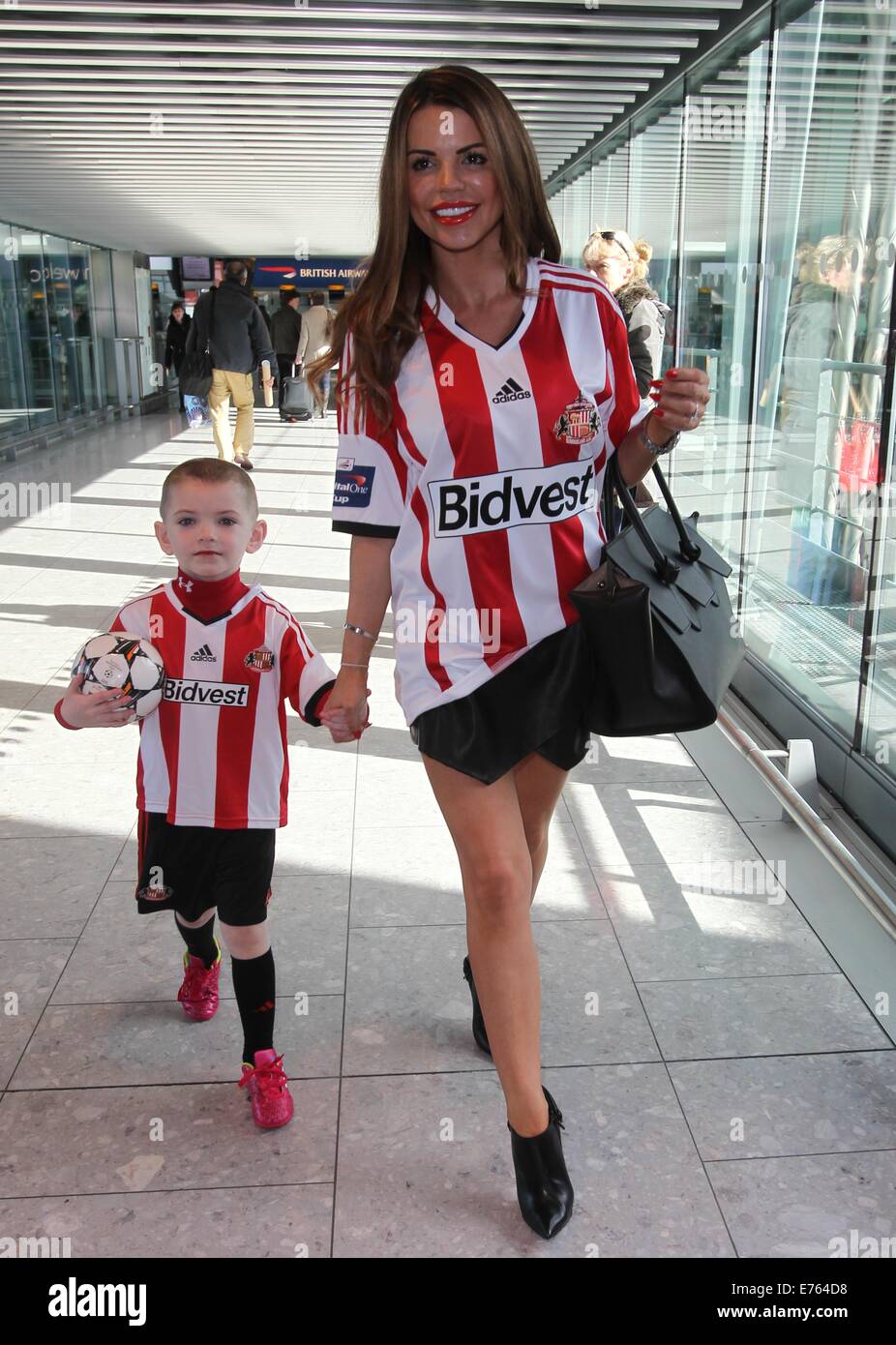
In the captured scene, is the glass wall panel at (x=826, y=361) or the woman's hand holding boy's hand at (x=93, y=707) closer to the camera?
the woman's hand holding boy's hand at (x=93, y=707)

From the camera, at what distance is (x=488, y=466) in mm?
1933

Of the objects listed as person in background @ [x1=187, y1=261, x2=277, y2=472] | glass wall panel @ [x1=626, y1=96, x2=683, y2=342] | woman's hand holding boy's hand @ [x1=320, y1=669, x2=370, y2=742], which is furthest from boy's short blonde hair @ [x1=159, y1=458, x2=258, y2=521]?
person in background @ [x1=187, y1=261, x2=277, y2=472]

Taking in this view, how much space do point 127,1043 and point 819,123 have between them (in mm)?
3813

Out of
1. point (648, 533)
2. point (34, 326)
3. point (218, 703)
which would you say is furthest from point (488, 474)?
point (34, 326)

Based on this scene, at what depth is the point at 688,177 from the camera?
6359 millimetres

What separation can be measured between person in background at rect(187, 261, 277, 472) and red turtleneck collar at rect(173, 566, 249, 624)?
8232mm

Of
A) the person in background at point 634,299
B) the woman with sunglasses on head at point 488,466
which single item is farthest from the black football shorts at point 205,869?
the person in background at point 634,299

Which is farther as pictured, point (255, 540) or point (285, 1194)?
point (255, 540)

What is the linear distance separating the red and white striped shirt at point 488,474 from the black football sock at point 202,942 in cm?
83

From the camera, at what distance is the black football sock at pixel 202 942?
256cm

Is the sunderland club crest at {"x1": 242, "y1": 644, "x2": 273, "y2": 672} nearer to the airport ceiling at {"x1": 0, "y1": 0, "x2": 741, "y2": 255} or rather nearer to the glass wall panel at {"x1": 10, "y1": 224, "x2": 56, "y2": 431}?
the airport ceiling at {"x1": 0, "y1": 0, "x2": 741, "y2": 255}

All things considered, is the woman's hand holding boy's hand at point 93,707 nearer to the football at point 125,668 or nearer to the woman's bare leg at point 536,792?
the football at point 125,668
